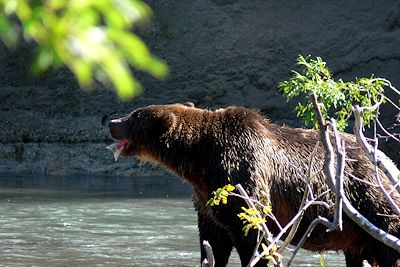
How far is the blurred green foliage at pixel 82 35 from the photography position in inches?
48.6

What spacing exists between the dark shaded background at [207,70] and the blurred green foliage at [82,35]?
16.2m

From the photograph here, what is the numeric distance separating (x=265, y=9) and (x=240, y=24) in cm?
68

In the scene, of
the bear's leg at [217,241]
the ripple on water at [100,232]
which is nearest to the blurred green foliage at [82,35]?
the bear's leg at [217,241]

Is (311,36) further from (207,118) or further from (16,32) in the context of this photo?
(16,32)

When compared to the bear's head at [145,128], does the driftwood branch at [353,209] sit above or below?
below

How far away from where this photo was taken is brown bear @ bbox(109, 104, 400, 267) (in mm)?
6703

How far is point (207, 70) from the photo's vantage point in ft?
61.8

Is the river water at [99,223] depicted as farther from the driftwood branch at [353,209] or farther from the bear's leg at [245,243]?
the driftwood branch at [353,209]

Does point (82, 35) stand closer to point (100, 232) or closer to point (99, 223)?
point (100, 232)

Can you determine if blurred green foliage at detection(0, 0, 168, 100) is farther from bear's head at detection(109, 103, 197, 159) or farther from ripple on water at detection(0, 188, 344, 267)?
ripple on water at detection(0, 188, 344, 267)

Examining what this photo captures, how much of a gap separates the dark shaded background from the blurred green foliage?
1618 cm

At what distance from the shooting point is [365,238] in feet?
22.1

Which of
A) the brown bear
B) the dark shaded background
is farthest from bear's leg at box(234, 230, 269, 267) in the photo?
the dark shaded background

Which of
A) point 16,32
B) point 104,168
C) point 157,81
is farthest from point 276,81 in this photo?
point 16,32
